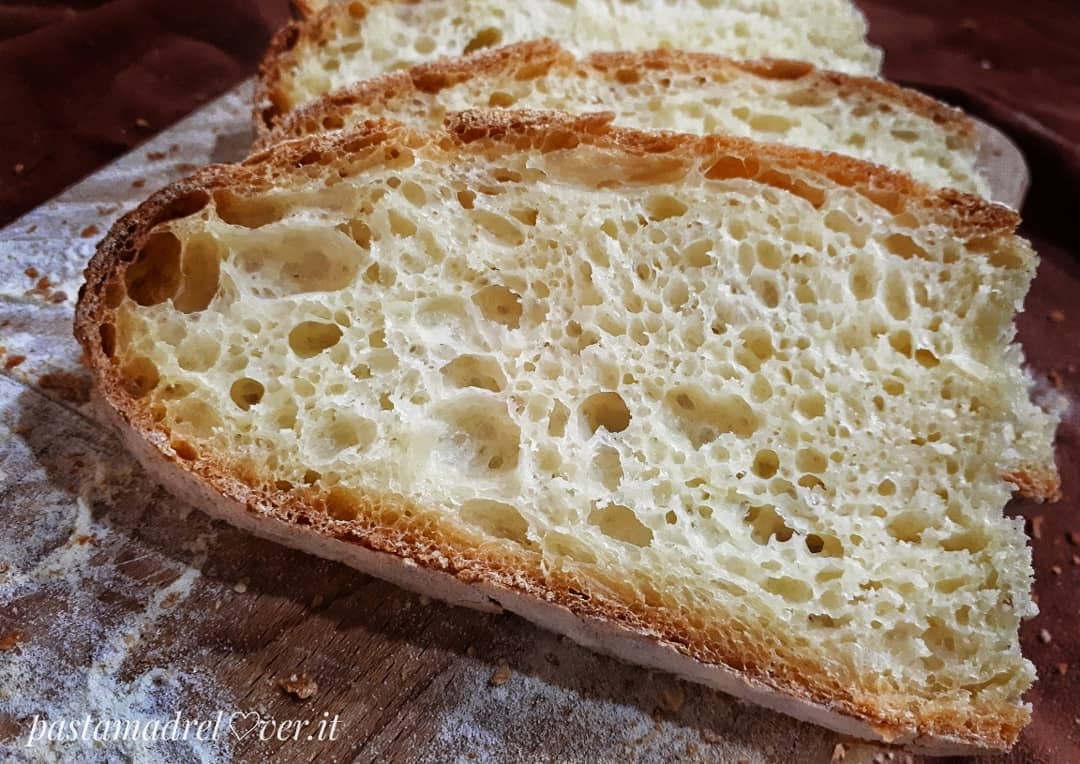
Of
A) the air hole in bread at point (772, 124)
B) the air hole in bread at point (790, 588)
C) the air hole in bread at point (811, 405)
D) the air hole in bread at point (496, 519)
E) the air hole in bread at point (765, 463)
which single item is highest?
the air hole in bread at point (772, 124)

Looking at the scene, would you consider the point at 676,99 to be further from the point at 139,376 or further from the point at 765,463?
the point at 139,376

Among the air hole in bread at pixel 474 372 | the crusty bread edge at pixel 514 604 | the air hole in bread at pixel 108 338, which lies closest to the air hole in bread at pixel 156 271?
the air hole in bread at pixel 108 338

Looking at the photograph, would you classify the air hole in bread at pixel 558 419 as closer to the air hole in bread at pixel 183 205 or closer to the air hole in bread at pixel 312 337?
the air hole in bread at pixel 312 337

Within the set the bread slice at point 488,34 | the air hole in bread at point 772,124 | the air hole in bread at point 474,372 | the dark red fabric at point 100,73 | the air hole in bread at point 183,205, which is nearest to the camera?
the air hole in bread at point 474,372

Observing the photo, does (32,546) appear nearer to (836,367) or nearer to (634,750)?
(634,750)

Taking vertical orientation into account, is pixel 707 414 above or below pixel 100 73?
Answer: above

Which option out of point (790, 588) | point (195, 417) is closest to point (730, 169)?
point (790, 588)

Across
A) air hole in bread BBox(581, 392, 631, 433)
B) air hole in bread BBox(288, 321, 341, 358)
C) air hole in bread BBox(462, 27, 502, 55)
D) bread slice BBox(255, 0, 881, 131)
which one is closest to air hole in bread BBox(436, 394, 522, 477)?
air hole in bread BBox(581, 392, 631, 433)
